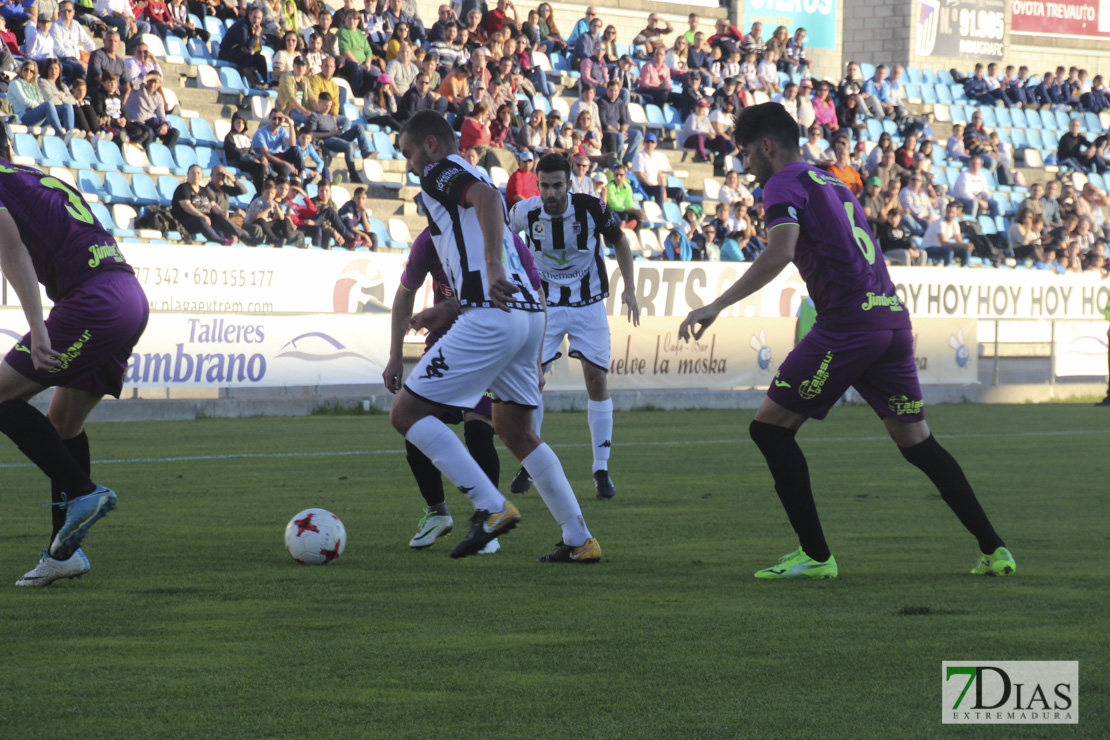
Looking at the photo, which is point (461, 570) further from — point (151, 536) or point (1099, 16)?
point (1099, 16)

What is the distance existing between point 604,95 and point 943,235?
6.70 m

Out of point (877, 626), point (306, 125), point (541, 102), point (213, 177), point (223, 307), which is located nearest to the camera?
point (877, 626)

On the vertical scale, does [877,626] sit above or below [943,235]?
above

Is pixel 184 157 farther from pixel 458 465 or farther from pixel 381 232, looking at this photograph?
pixel 458 465

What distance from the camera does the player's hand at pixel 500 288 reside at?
5816mm

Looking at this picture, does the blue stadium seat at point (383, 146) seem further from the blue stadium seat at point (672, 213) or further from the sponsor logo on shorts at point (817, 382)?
the sponsor logo on shorts at point (817, 382)

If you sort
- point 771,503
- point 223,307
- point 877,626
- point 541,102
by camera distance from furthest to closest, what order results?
point 541,102 → point 223,307 → point 771,503 → point 877,626

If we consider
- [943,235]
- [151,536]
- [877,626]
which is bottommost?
[943,235]

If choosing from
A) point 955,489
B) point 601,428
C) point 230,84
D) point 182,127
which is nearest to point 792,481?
point 955,489

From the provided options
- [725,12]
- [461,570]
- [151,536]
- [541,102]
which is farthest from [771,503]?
[725,12]

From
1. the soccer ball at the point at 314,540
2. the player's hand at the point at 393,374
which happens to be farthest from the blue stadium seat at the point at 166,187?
the soccer ball at the point at 314,540

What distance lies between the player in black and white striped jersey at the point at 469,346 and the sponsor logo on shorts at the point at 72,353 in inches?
51.7

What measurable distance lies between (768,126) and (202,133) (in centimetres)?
1606

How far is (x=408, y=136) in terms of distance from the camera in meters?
6.03
